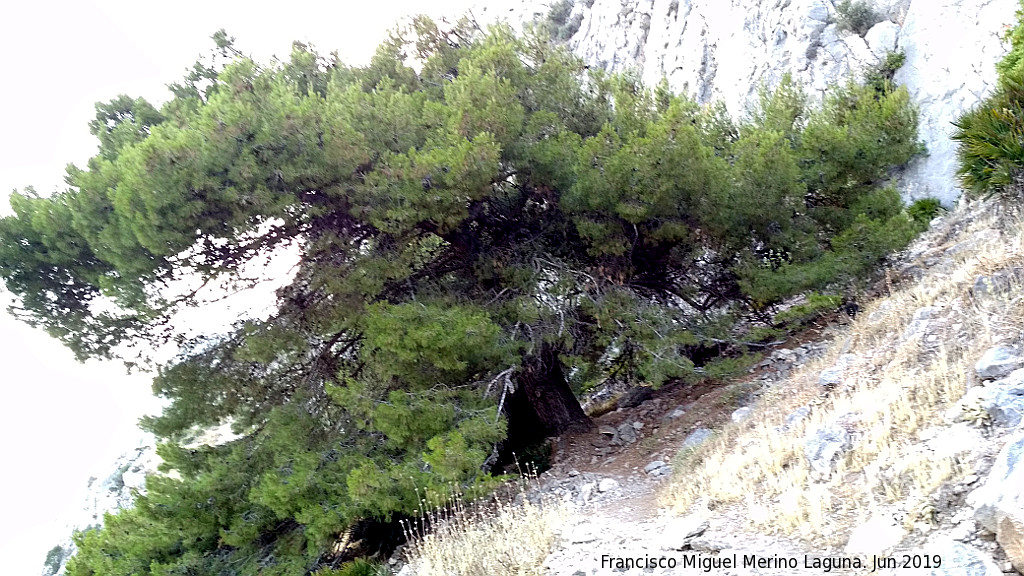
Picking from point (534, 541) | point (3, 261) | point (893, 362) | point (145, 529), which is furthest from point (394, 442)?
point (893, 362)

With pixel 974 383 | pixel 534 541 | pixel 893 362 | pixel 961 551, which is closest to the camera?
pixel 961 551

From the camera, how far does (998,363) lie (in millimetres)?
4332

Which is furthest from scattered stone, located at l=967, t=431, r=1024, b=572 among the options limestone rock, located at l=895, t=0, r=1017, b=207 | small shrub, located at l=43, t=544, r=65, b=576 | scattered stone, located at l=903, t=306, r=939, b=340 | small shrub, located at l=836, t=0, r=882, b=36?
small shrub, located at l=43, t=544, r=65, b=576

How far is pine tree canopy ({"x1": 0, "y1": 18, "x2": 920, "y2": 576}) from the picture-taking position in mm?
6664

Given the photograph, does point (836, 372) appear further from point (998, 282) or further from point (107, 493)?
point (107, 493)

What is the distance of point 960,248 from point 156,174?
10.4 m

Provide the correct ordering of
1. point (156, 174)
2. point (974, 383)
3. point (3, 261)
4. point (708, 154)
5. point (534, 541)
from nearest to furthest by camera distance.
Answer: point (974, 383)
point (534, 541)
point (156, 174)
point (3, 261)
point (708, 154)

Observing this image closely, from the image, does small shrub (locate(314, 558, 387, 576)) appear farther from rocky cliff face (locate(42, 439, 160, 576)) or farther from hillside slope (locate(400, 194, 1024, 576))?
rocky cliff face (locate(42, 439, 160, 576))

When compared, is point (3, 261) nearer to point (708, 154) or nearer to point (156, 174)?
point (156, 174)

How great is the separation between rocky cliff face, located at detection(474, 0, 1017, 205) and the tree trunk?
583 cm

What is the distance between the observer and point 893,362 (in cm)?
588

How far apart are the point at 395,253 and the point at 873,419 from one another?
5.52m

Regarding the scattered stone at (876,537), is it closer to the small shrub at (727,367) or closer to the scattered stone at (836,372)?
the scattered stone at (836,372)

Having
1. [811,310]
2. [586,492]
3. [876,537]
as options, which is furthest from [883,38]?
[876,537]
